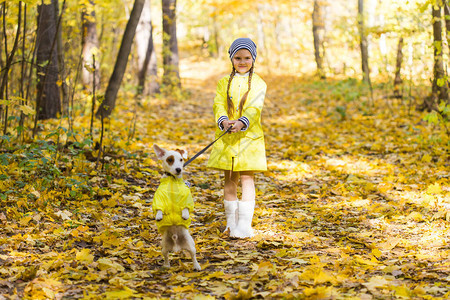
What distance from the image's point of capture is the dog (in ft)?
10.2

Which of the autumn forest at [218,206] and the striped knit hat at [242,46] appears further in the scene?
the striped knit hat at [242,46]

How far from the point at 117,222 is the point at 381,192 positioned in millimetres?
3180

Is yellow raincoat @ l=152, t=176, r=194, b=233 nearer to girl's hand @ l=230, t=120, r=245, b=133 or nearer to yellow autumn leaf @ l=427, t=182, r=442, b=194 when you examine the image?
girl's hand @ l=230, t=120, r=245, b=133

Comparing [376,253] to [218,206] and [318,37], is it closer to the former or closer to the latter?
[218,206]

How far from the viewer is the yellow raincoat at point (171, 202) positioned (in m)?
3.11

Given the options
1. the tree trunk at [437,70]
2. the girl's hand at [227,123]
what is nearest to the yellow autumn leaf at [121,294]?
the girl's hand at [227,123]

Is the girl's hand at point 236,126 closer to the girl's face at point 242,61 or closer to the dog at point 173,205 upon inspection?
the girl's face at point 242,61

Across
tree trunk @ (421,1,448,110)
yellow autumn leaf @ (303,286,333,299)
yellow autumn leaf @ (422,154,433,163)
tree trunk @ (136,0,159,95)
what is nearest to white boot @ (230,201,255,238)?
yellow autumn leaf @ (303,286,333,299)

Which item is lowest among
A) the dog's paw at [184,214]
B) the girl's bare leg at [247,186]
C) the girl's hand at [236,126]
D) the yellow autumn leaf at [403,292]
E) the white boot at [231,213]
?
the yellow autumn leaf at [403,292]

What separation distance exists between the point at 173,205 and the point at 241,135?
1.12m

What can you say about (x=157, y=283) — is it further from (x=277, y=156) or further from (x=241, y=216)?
(x=277, y=156)

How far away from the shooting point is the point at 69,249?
3.59 meters

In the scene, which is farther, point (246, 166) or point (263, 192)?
point (263, 192)

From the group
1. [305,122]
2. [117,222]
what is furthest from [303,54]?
[117,222]
